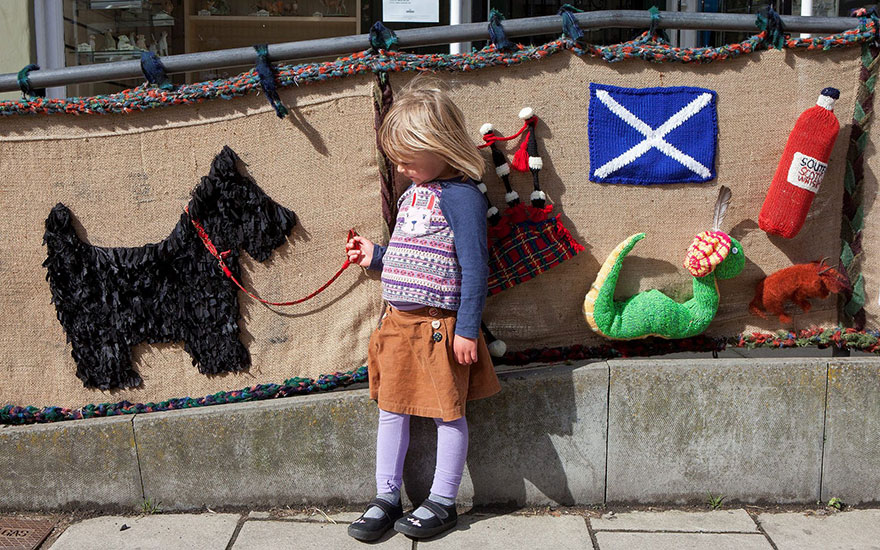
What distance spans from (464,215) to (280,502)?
1356 millimetres

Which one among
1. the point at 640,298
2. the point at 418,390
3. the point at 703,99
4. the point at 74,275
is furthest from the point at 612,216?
the point at 74,275

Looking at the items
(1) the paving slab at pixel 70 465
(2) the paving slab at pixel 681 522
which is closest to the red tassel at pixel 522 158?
(2) the paving slab at pixel 681 522

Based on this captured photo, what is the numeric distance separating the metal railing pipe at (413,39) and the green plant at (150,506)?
159 centimetres

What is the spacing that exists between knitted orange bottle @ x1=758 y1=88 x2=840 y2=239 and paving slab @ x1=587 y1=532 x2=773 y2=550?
3.66ft

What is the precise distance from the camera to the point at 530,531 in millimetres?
2885

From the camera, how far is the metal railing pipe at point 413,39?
2.77 m

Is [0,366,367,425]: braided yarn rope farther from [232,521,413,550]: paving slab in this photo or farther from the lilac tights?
[232,521,413,550]: paving slab

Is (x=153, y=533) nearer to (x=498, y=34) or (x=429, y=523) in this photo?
(x=429, y=523)

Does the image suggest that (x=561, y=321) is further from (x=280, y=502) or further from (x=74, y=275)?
(x=74, y=275)

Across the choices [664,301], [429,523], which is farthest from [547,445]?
[664,301]

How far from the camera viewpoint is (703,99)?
2.89 m

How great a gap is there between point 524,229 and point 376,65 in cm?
80

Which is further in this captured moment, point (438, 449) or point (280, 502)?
point (280, 502)

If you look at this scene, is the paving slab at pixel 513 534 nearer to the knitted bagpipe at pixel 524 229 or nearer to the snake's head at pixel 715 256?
the knitted bagpipe at pixel 524 229
